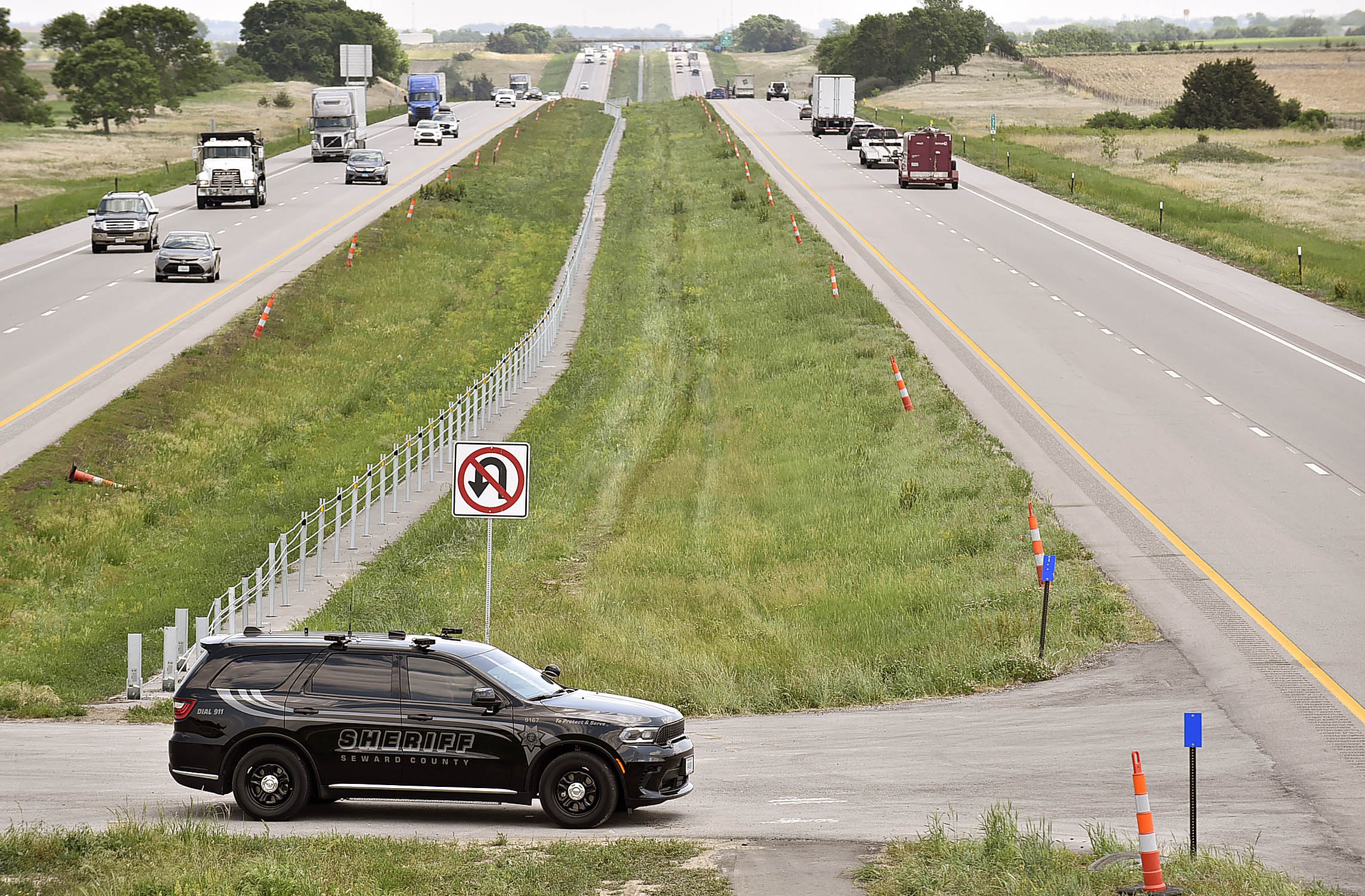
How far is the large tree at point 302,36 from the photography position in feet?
595

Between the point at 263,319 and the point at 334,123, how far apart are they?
48.6 meters

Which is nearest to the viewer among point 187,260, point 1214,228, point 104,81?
point 187,260

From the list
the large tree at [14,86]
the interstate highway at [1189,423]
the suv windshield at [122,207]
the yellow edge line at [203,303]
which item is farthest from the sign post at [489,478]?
the large tree at [14,86]

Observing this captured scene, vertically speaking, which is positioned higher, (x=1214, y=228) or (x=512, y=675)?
(x=1214, y=228)

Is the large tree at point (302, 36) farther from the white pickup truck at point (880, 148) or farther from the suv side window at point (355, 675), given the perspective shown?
the suv side window at point (355, 675)

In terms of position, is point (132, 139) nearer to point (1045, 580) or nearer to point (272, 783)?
point (1045, 580)

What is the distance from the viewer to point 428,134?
318ft

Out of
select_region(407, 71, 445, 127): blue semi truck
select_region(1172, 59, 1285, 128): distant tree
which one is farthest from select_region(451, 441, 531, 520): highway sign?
select_region(1172, 59, 1285, 128): distant tree

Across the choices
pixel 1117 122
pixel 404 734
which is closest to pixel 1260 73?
pixel 1117 122

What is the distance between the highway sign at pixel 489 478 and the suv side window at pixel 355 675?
14.4 feet

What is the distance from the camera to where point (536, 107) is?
129 meters

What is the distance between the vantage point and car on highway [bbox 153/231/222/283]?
47.8m

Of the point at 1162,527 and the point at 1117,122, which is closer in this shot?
the point at 1162,527

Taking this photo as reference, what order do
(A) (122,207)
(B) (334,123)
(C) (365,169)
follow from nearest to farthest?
1. (A) (122,207)
2. (C) (365,169)
3. (B) (334,123)
